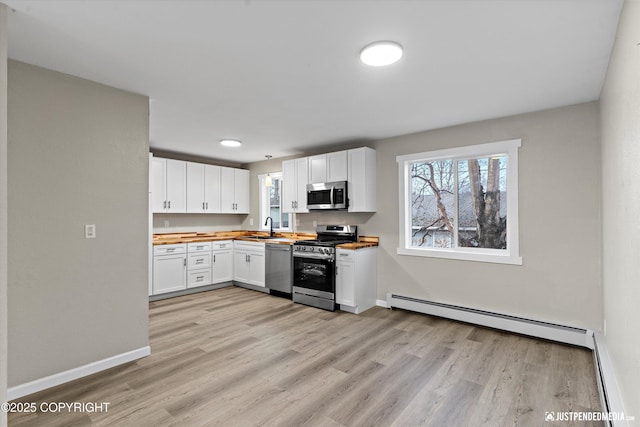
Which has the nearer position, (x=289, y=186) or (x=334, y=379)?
(x=334, y=379)

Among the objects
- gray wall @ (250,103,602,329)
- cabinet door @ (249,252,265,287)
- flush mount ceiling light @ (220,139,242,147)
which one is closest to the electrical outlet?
flush mount ceiling light @ (220,139,242,147)

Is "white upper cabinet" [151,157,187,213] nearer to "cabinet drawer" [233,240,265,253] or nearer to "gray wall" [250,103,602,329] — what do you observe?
"cabinet drawer" [233,240,265,253]

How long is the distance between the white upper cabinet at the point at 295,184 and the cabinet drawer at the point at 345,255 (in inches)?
45.1

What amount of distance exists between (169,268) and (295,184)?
2.38 meters

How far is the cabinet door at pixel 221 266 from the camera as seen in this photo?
5.54 meters

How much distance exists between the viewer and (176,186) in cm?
541

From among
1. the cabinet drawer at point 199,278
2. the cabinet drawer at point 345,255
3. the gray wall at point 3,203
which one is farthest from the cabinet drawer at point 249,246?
the gray wall at point 3,203

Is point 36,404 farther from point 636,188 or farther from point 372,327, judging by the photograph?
point 636,188

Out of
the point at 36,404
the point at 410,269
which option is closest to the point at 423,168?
the point at 410,269

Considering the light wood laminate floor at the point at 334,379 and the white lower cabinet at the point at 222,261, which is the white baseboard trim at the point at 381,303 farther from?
the white lower cabinet at the point at 222,261

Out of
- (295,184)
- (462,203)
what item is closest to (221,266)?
(295,184)

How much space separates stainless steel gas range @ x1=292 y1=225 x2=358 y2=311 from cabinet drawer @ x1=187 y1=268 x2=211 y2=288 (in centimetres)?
164

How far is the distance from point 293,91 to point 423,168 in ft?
7.48

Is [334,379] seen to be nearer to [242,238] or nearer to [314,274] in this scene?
[314,274]
